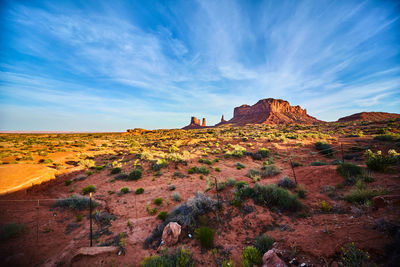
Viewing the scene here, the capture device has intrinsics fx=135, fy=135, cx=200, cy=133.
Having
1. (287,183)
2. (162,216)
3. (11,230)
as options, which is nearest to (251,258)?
(162,216)

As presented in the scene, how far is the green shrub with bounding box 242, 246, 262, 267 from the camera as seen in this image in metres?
3.46

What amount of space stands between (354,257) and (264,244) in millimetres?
1914

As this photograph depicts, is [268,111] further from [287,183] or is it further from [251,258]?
[251,258]

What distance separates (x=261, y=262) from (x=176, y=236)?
2.70m

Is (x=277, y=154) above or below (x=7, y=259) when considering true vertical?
above

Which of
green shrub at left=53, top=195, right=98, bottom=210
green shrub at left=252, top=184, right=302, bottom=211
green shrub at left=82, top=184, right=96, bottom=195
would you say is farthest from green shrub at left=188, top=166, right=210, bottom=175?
green shrub at left=82, top=184, right=96, bottom=195

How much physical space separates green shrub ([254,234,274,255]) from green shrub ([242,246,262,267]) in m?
0.26

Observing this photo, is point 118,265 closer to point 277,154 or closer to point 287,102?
point 277,154

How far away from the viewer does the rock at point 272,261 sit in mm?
3148

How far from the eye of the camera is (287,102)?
349ft

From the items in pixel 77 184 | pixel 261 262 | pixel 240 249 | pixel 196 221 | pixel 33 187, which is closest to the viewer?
pixel 261 262

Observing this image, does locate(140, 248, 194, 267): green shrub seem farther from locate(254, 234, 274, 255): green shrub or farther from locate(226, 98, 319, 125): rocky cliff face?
locate(226, 98, 319, 125): rocky cliff face

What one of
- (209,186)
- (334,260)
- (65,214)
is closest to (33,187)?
(65,214)

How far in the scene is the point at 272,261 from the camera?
10.7 feet
